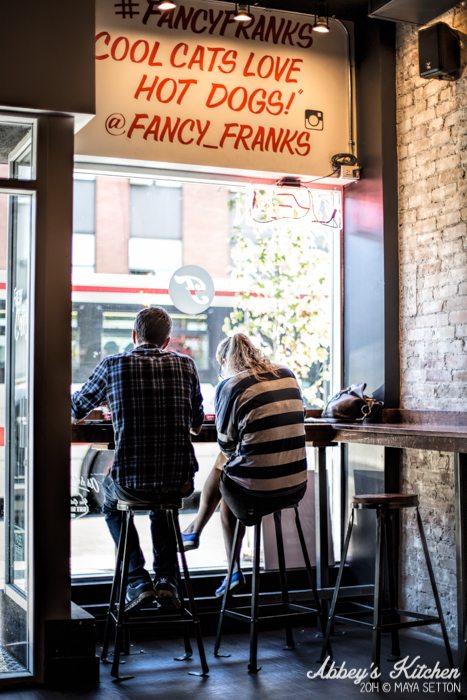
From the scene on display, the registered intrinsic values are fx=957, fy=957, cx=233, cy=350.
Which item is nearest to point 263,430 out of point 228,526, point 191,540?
point 228,526

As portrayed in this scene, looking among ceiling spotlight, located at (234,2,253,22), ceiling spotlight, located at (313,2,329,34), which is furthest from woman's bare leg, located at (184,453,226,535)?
ceiling spotlight, located at (313,2,329,34)

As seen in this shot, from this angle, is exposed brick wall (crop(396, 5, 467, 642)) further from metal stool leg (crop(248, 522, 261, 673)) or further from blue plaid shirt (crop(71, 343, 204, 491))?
blue plaid shirt (crop(71, 343, 204, 491))

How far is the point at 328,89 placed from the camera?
5973 mm

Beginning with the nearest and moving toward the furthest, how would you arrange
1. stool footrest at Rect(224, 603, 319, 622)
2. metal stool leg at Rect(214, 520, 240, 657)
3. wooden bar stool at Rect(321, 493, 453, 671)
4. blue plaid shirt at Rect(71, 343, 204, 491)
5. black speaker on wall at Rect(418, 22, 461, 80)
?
wooden bar stool at Rect(321, 493, 453, 671)
blue plaid shirt at Rect(71, 343, 204, 491)
stool footrest at Rect(224, 603, 319, 622)
metal stool leg at Rect(214, 520, 240, 657)
black speaker on wall at Rect(418, 22, 461, 80)

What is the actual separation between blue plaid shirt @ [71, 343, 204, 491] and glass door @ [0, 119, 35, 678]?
12.5 inches

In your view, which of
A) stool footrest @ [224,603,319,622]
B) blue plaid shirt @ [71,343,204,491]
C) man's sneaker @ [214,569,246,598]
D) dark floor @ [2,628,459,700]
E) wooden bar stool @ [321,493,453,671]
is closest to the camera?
dark floor @ [2,628,459,700]

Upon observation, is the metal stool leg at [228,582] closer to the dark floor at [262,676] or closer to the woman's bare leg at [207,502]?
the dark floor at [262,676]

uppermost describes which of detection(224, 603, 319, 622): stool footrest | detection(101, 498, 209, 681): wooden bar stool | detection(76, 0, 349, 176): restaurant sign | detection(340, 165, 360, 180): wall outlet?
detection(76, 0, 349, 176): restaurant sign

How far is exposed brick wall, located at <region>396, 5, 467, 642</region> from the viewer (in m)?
5.14

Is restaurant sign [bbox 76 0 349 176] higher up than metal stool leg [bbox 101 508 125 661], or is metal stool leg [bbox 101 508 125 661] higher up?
restaurant sign [bbox 76 0 349 176]

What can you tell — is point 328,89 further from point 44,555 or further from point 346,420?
point 44,555

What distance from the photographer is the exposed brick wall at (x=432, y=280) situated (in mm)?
→ 5141

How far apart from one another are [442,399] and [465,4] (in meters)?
2.13

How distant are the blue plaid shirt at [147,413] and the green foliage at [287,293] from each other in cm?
149
